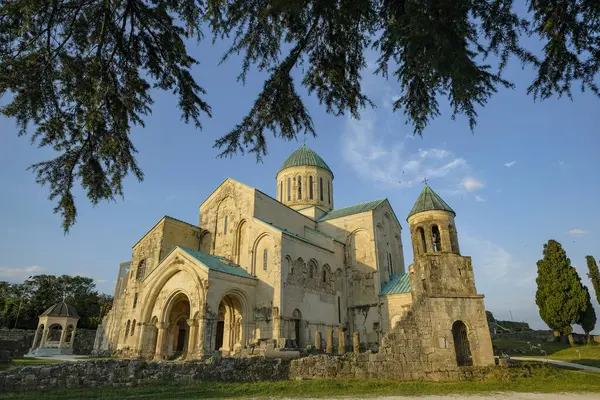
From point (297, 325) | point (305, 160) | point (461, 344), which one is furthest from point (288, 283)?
point (305, 160)

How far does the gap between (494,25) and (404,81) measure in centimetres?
127

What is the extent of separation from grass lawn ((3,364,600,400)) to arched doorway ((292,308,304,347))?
24.1 ft

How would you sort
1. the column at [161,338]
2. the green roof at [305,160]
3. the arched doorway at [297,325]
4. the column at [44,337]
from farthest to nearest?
1. the green roof at [305,160]
2. the column at [44,337]
3. the arched doorway at [297,325]
4. the column at [161,338]

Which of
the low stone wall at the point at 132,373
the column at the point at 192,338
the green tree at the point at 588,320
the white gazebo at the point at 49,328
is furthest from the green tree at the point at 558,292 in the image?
the white gazebo at the point at 49,328

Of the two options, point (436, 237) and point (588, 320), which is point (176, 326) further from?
point (588, 320)

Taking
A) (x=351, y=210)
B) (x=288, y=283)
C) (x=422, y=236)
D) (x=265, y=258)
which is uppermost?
(x=351, y=210)

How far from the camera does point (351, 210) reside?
2591 cm

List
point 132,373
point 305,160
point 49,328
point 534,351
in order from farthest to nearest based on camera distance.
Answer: point 305,160 → point 49,328 → point 534,351 → point 132,373

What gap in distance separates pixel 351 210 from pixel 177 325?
13.9 meters

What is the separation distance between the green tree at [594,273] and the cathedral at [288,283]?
16732mm

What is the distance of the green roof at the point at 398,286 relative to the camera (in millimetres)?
20984

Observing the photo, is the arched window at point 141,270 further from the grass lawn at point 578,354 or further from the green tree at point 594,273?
the green tree at point 594,273

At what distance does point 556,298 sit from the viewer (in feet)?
88.6

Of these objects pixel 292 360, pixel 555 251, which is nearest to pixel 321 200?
pixel 292 360
